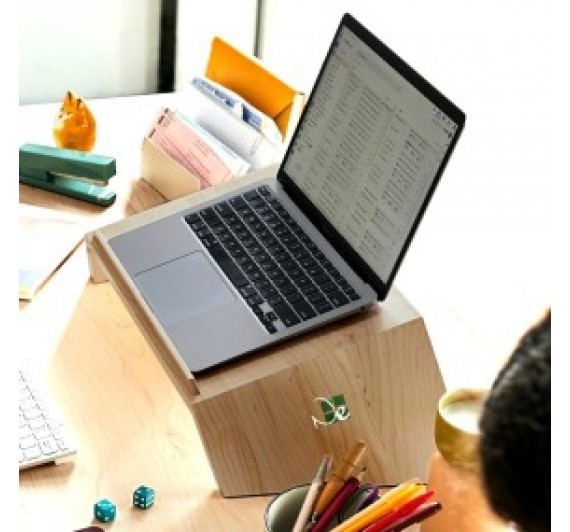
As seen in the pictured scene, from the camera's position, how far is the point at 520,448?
0.29 m

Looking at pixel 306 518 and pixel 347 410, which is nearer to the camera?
pixel 306 518

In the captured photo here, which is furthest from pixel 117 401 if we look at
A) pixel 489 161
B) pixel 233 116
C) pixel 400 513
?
pixel 489 161

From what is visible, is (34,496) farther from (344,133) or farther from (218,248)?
(344,133)

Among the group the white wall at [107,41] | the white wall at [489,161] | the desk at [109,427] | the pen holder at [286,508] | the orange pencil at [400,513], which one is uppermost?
the white wall at [107,41]

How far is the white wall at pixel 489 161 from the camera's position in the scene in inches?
62.0

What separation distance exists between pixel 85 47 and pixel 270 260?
4.66 feet

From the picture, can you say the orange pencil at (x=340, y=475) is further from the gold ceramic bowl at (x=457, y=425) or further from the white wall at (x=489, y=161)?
the white wall at (x=489, y=161)

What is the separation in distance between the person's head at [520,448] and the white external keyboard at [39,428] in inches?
34.8

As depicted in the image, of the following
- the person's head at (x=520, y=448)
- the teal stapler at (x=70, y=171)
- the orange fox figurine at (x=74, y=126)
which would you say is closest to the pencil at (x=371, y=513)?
the person's head at (x=520, y=448)

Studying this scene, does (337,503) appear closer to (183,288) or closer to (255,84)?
(183,288)

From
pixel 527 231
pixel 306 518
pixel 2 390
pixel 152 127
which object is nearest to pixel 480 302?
pixel 527 231

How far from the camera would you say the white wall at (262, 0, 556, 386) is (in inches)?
62.0

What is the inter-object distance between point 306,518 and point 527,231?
0.84 meters

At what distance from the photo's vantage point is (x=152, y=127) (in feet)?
5.41
